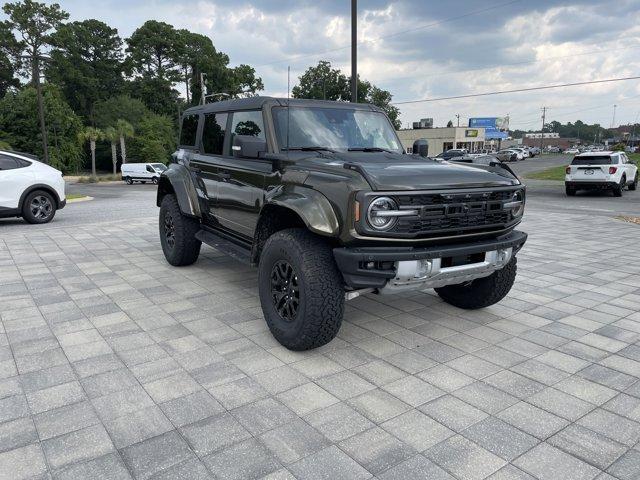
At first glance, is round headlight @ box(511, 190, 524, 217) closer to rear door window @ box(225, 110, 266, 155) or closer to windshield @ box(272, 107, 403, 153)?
windshield @ box(272, 107, 403, 153)

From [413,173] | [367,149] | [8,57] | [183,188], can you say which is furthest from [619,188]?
[8,57]

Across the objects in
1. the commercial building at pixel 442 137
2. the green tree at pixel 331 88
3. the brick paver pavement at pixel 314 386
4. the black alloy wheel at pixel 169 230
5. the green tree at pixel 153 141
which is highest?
the green tree at pixel 331 88

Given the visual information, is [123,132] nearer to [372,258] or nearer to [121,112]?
[121,112]

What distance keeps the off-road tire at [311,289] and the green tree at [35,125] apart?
140ft

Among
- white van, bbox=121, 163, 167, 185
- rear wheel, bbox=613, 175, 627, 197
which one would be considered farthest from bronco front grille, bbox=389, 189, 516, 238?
white van, bbox=121, 163, 167, 185

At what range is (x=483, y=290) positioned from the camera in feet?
14.9

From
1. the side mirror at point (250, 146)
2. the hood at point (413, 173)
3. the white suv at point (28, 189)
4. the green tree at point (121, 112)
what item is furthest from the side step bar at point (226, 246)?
the green tree at point (121, 112)

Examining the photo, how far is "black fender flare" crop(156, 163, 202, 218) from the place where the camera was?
18.7ft

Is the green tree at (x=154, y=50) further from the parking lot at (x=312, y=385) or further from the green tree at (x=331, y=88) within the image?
the parking lot at (x=312, y=385)

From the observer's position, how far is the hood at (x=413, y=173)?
327 centimetres

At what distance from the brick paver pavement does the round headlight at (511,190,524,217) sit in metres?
1.08

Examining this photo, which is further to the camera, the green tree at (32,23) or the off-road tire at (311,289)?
the green tree at (32,23)

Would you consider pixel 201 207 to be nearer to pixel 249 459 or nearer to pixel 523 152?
pixel 249 459

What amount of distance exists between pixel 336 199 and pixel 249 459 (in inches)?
67.9
